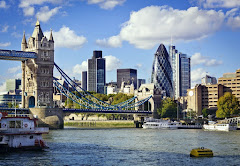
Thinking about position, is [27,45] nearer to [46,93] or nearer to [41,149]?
[46,93]

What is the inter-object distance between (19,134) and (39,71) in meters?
82.3

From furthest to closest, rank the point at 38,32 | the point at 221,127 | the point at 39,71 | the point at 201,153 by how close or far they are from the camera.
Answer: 1. the point at 38,32
2. the point at 39,71
3. the point at 221,127
4. the point at 201,153

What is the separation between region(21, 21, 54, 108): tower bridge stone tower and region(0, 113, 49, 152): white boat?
78226mm

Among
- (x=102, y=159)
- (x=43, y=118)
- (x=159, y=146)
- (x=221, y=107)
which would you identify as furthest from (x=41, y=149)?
(x=221, y=107)

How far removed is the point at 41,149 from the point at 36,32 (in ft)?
285

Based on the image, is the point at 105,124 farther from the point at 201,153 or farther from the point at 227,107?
the point at 201,153

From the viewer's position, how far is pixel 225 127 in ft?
422

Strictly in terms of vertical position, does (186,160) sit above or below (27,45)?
below

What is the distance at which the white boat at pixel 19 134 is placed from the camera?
59.8m

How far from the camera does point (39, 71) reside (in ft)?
464

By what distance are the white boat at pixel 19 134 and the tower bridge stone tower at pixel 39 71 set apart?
7823 cm

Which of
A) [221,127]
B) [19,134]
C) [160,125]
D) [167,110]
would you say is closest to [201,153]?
[19,134]

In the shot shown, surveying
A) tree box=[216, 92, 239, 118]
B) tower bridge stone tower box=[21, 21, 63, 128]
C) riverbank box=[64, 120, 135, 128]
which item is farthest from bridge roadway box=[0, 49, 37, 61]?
tree box=[216, 92, 239, 118]

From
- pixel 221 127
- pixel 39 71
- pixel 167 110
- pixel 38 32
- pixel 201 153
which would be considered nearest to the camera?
pixel 201 153
